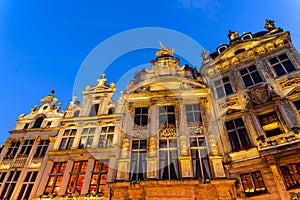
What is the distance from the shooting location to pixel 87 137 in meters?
16.7

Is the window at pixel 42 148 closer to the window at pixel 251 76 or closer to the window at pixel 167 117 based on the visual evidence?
the window at pixel 167 117

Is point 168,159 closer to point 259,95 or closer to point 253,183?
point 253,183

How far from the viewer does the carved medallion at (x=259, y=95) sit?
1402cm

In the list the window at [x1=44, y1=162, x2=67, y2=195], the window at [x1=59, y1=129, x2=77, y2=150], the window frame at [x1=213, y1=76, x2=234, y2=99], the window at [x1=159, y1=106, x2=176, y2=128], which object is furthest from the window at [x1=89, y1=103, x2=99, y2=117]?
the window frame at [x1=213, y1=76, x2=234, y2=99]

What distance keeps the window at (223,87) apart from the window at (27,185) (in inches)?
605

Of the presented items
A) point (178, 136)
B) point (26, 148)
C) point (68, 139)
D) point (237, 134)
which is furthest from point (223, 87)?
point (26, 148)

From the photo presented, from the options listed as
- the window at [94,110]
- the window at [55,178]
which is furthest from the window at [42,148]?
the window at [94,110]

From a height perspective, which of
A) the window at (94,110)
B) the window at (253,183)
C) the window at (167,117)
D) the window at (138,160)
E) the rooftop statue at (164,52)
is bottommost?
the window at (253,183)

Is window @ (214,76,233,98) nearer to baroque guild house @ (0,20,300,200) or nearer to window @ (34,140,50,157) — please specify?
baroque guild house @ (0,20,300,200)

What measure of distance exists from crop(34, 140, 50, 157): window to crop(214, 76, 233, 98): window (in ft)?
47.9

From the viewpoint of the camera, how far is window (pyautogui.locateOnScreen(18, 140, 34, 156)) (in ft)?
56.4

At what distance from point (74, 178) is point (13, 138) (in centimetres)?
779

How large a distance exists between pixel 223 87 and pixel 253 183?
7.61 m

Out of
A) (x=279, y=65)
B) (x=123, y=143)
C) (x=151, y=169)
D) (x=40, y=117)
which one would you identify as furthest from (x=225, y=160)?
(x=40, y=117)
